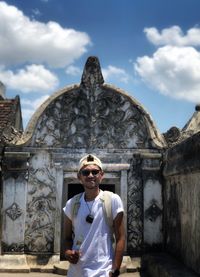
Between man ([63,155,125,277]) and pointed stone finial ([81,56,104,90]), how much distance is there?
5887 mm

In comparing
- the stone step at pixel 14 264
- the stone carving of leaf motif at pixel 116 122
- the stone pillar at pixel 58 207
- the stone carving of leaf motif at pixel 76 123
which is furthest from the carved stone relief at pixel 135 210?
the stone step at pixel 14 264

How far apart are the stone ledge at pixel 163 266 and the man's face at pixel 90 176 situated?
3000 millimetres

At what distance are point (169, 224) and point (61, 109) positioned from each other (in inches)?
136

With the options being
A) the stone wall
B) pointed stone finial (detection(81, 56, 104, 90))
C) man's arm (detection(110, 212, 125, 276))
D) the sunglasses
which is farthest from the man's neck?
pointed stone finial (detection(81, 56, 104, 90))

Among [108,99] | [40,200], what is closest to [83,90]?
[108,99]

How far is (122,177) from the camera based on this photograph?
29.1 ft

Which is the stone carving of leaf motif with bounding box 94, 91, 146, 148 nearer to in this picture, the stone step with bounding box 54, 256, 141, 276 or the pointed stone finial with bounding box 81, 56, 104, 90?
the pointed stone finial with bounding box 81, 56, 104, 90

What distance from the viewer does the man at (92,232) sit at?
10.3 feet

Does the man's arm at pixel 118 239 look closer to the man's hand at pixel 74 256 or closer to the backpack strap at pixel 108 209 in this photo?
the backpack strap at pixel 108 209

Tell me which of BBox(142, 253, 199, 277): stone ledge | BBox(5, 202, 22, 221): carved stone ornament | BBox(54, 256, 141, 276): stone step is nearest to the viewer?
BBox(142, 253, 199, 277): stone ledge

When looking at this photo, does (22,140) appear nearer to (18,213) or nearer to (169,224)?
(18,213)

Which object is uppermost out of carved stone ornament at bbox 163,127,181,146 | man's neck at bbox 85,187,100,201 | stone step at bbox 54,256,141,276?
carved stone ornament at bbox 163,127,181,146

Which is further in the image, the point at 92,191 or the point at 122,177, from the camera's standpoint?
the point at 122,177

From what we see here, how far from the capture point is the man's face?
333 centimetres
